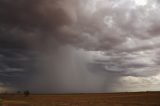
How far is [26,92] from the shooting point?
18362 cm
